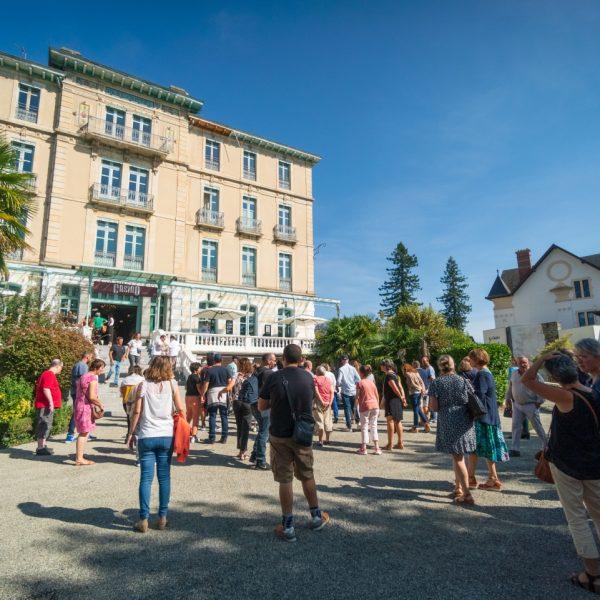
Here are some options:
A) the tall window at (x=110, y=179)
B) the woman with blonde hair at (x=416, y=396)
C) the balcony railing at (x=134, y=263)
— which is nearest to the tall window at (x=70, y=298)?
the balcony railing at (x=134, y=263)

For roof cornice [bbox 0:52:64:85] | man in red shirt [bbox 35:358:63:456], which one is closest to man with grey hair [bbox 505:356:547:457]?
man in red shirt [bbox 35:358:63:456]

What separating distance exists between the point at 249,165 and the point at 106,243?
1129cm

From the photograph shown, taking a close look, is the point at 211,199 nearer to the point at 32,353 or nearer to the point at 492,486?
the point at 32,353

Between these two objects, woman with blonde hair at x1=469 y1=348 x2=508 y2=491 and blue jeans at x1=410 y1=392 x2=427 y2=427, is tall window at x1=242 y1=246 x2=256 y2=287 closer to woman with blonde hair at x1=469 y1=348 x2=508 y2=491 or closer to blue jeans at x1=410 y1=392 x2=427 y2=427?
blue jeans at x1=410 y1=392 x2=427 y2=427

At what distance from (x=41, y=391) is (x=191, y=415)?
2839 mm

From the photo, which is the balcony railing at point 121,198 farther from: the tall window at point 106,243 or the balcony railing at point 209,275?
the balcony railing at point 209,275

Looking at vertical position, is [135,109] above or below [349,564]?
above

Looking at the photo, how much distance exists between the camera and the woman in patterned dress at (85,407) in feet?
21.6

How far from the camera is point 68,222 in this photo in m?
20.7

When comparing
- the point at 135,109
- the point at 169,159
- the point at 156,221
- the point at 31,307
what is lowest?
the point at 31,307

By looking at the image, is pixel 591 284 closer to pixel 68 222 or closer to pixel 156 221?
pixel 156 221

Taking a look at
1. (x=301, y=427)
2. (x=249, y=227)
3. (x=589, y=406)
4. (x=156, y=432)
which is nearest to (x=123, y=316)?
(x=249, y=227)

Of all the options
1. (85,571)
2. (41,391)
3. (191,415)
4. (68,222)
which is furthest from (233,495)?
(68,222)

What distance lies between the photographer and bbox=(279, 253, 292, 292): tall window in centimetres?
2738
